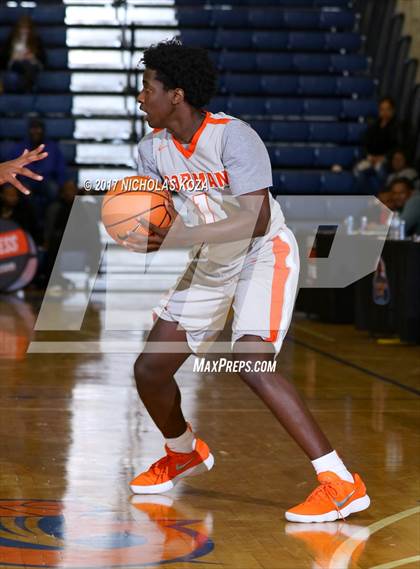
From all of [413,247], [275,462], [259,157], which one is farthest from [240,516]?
[413,247]

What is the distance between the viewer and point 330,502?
410 cm

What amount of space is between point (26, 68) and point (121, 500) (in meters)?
11.6

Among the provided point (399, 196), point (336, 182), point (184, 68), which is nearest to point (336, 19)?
point (336, 182)

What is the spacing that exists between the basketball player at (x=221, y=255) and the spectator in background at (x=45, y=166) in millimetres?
9605

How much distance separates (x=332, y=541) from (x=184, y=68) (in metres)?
1.77

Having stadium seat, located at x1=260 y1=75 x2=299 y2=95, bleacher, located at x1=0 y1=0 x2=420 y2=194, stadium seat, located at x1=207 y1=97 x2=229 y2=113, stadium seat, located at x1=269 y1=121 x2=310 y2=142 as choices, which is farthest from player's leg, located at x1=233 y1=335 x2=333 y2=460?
stadium seat, located at x1=260 y1=75 x2=299 y2=95

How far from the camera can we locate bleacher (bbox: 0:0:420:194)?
49.8 ft

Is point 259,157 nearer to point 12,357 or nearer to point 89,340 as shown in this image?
point 12,357

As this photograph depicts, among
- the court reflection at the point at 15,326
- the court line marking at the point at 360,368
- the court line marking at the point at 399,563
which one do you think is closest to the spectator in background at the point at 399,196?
the court line marking at the point at 360,368

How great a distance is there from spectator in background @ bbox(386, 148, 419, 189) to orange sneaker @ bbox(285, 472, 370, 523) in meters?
9.15

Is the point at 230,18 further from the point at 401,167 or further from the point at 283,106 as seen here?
the point at 401,167

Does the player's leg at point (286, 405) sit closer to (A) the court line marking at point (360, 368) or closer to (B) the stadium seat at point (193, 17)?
(A) the court line marking at point (360, 368)

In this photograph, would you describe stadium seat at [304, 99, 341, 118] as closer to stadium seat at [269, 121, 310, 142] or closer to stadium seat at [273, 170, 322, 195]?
stadium seat at [269, 121, 310, 142]

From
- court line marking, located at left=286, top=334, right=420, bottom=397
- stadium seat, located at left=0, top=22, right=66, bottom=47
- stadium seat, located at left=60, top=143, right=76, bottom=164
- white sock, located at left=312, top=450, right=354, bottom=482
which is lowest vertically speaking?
court line marking, located at left=286, top=334, right=420, bottom=397
